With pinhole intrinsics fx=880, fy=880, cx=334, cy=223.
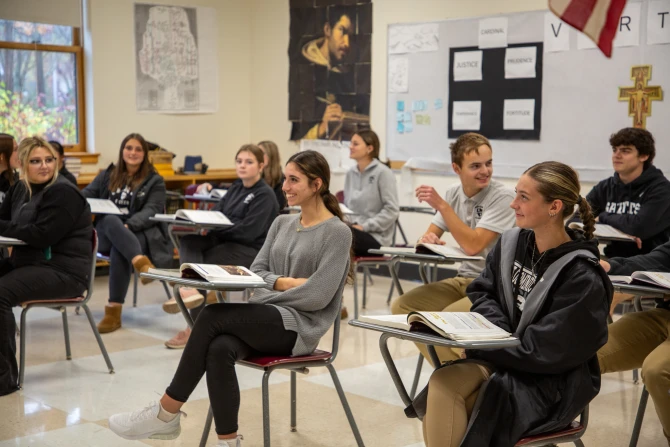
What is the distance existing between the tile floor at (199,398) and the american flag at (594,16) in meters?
1.83

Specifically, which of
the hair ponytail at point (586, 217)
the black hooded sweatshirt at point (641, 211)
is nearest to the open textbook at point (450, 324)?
the hair ponytail at point (586, 217)

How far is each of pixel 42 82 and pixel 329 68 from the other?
2.51 metres

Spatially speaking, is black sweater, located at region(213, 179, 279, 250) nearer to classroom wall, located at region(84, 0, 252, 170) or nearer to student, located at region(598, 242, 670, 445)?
student, located at region(598, 242, 670, 445)

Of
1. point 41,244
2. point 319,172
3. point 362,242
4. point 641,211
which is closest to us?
point 319,172

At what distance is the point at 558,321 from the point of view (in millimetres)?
2363

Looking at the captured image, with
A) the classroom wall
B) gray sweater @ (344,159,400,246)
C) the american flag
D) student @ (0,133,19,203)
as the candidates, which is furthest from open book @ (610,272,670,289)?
the classroom wall

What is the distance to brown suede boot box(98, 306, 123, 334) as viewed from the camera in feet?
17.6

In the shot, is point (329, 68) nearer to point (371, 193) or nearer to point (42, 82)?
point (371, 193)

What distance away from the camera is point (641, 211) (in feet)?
15.1

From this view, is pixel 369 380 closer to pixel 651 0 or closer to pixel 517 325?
pixel 517 325

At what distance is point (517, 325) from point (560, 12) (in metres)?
0.94

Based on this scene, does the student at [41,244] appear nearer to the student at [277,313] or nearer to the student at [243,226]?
the student at [243,226]

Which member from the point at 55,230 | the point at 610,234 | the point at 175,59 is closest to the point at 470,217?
the point at 610,234

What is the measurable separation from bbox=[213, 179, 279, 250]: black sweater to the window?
9.67 ft
